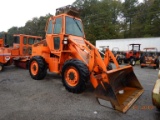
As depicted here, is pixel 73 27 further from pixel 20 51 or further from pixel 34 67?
pixel 20 51

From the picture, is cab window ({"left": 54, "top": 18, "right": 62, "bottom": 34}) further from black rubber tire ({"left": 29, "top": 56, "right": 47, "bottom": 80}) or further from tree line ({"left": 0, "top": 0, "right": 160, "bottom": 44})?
tree line ({"left": 0, "top": 0, "right": 160, "bottom": 44})

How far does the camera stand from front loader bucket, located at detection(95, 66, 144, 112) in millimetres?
4152

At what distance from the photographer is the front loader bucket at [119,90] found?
4152 mm

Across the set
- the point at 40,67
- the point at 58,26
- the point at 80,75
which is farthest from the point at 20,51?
the point at 80,75

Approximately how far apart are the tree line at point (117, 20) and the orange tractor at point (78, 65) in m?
33.1

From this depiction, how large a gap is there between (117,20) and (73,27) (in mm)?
47448

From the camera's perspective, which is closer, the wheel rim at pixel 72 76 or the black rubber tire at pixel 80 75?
the black rubber tire at pixel 80 75

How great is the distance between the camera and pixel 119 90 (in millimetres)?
5281

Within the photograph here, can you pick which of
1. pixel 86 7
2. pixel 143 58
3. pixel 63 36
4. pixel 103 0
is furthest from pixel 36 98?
pixel 103 0

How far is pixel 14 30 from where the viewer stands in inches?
2530

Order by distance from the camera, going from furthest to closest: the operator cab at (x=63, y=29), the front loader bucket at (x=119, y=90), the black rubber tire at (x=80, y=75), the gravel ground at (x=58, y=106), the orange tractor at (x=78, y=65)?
the operator cab at (x=63, y=29) → the black rubber tire at (x=80, y=75) → the orange tractor at (x=78, y=65) → the front loader bucket at (x=119, y=90) → the gravel ground at (x=58, y=106)

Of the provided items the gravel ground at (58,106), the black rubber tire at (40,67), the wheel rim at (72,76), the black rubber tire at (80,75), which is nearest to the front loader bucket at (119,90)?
the gravel ground at (58,106)

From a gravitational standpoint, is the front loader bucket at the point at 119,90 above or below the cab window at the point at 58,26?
below

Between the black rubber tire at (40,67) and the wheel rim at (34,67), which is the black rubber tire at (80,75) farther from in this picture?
the wheel rim at (34,67)
